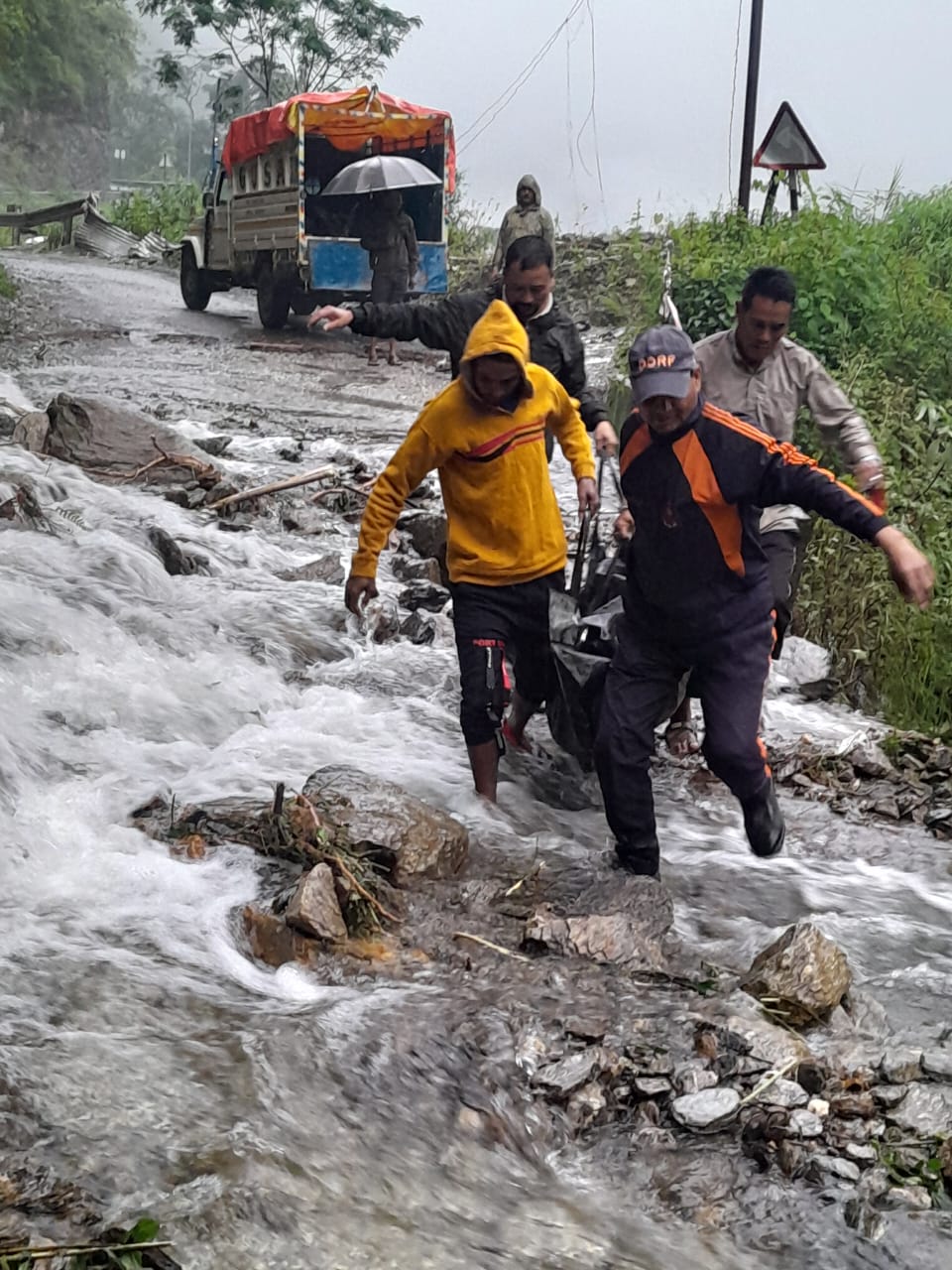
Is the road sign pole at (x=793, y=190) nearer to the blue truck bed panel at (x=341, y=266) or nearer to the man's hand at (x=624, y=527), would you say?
the blue truck bed panel at (x=341, y=266)

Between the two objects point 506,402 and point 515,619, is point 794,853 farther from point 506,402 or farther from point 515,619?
point 506,402

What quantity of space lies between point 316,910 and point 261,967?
0.73ft

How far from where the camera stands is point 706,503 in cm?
386

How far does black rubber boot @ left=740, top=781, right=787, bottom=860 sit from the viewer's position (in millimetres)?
4184

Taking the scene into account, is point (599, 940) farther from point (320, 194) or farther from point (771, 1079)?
point (320, 194)

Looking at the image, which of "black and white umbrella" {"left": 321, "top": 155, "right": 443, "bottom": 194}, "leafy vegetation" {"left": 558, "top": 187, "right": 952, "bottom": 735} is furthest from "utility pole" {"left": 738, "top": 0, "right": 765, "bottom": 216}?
"black and white umbrella" {"left": 321, "top": 155, "right": 443, "bottom": 194}

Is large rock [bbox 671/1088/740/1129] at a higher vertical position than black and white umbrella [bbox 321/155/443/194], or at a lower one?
lower

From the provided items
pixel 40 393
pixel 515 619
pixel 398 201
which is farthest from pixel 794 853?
pixel 398 201

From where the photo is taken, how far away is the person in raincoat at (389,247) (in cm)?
1546

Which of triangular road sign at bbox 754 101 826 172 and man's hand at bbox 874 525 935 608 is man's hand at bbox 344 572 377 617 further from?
triangular road sign at bbox 754 101 826 172

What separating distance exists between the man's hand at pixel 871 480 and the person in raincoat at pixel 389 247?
35.8ft

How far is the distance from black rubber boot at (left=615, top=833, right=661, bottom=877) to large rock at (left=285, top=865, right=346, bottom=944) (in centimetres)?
95

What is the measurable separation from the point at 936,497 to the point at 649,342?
4.51 metres

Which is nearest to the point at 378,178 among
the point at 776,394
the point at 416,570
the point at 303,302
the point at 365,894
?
the point at 303,302
